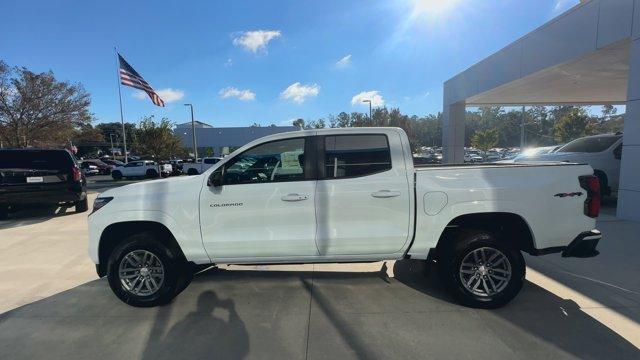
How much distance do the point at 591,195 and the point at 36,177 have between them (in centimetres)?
1096

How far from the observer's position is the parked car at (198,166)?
2764 cm

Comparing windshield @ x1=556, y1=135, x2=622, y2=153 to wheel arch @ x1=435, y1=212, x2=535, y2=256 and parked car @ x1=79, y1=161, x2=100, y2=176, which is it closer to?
wheel arch @ x1=435, y1=212, x2=535, y2=256

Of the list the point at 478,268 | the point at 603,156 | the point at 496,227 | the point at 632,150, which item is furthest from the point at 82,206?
the point at 603,156

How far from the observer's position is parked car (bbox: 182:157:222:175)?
90.7 feet

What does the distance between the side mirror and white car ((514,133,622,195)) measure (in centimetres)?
803

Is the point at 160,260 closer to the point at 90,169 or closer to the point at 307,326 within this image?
the point at 307,326

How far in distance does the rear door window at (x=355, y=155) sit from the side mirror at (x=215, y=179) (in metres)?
1.11

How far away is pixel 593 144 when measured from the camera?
32.5 ft

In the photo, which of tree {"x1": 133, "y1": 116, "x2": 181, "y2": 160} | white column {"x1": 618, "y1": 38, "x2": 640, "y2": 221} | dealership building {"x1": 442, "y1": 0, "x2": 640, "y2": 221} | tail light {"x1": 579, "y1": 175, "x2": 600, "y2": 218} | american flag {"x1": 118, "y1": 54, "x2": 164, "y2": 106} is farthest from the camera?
tree {"x1": 133, "y1": 116, "x2": 181, "y2": 160}

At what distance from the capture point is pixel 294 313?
3883 millimetres

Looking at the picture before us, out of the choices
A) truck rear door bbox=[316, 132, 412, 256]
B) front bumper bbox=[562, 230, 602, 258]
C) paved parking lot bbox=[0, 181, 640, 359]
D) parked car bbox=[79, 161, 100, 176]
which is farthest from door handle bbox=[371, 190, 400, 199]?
parked car bbox=[79, 161, 100, 176]

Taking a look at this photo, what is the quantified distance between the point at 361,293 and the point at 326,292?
41 centimetres

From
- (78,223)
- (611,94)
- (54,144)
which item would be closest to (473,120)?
(611,94)

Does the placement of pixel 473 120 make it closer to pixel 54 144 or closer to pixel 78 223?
pixel 54 144
